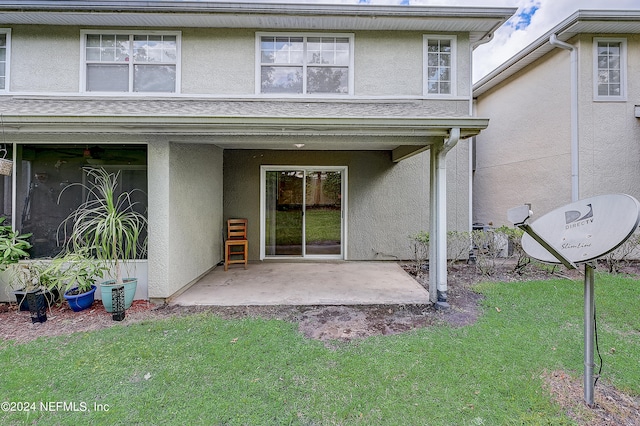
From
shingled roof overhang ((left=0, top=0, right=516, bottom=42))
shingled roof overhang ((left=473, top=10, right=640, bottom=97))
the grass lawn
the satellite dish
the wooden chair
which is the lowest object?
the grass lawn

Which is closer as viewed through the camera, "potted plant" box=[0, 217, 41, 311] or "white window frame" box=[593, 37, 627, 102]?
"potted plant" box=[0, 217, 41, 311]

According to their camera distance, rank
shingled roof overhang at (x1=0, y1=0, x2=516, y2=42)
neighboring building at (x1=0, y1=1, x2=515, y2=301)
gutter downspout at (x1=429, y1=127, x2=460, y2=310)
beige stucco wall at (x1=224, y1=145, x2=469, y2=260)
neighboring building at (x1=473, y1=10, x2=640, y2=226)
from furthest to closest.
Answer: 1. beige stucco wall at (x1=224, y1=145, x2=469, y2=260)
2. neighboring building at (x1=473, y1=10, x2=640, y2=226)
3. shingled roof overhang at (x1=0, y1=0, x2=516, y2=42)
4. neighboring building at (x1=0, y1=1, x2=515, y2=301)
5. gutter downspout at (x1=429, y1=127, x2=460, y2=310)

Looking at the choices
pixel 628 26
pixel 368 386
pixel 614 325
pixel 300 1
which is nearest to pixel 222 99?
pixel 300 1

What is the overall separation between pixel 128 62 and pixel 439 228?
24.7ft

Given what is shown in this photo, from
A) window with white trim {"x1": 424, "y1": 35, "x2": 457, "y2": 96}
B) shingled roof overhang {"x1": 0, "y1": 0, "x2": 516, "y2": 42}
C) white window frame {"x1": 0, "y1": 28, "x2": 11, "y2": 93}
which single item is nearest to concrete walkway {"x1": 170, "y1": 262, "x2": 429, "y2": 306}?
window with white trim {"x1": 424, "y1": 35, "x2": 457, "y2": 96}

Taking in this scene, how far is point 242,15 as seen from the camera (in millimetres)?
6457

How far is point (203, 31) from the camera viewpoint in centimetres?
684

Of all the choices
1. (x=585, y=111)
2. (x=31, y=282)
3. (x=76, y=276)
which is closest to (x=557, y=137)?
(x=585, y=111)

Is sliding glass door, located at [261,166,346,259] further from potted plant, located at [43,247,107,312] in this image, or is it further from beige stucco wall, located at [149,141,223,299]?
potted plant, located at [43,247,107,312]

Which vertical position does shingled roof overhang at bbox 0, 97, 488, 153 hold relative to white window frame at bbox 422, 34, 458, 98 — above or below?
below

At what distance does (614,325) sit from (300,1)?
8102 millimetres

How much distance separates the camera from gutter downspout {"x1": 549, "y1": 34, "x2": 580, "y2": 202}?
24.4ft

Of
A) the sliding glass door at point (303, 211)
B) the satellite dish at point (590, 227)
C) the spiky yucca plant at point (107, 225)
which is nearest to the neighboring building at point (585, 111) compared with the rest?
the sliding glass door at point (303, 211)

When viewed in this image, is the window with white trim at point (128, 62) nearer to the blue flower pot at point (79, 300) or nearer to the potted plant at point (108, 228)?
the potted plant at point (108, 228)
